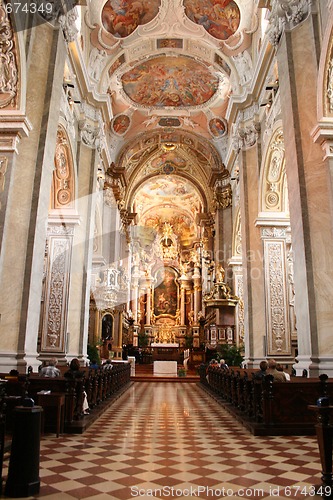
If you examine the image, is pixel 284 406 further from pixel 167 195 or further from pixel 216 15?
pixel 167 195

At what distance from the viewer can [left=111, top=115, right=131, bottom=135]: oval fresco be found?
64.7 feet

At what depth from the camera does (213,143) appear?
21.2 meters

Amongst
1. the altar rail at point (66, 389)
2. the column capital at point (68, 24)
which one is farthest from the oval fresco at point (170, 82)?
the altar rail at point (66, 389)

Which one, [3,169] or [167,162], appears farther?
[167,162]

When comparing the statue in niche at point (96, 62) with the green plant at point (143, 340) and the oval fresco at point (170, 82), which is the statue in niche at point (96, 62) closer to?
the oval fresco at point (170, 82)

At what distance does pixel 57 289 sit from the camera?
11.8 metres

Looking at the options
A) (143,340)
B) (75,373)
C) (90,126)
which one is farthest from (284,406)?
(143,340)

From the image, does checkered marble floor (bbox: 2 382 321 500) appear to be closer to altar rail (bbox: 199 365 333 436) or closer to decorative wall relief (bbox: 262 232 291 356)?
altar rail (bbox: 199 365 333 436)

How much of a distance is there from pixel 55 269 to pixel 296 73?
7.83 m

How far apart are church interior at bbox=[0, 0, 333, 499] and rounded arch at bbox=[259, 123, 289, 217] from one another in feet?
0.13

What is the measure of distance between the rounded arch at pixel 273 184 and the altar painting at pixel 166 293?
20194 millimetres

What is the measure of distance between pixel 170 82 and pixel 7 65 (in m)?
12.3

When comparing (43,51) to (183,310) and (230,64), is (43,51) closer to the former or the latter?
(230,64)

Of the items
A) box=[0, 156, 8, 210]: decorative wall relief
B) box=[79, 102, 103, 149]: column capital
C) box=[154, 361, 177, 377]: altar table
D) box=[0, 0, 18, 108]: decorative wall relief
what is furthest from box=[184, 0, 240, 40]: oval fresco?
box=[154, 361, 177, 377]: altar table
